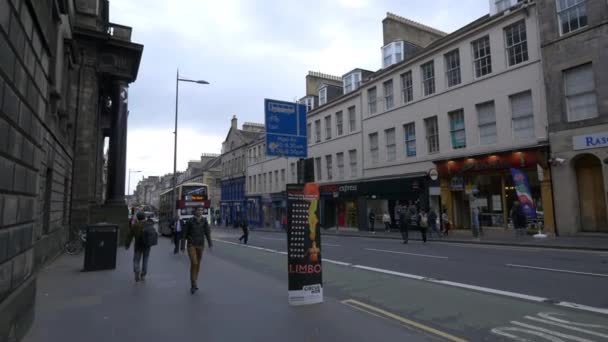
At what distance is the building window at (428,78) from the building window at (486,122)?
3881 millimetres

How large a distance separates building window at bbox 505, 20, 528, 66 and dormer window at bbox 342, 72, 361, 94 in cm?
1347

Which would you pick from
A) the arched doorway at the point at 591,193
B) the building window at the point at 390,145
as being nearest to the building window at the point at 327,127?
the building window at the point at 390,145

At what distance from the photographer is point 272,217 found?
47.2 meters

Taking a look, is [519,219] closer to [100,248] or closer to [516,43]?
[516,43]

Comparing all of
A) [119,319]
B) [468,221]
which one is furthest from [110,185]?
[468,221]

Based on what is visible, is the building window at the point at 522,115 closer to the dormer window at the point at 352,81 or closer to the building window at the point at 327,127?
the dormer window at the point at 352,81

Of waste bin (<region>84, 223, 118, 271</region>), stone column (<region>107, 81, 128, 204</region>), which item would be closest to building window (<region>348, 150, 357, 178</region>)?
stone column (<region>107, 81, 128, 204</region>)

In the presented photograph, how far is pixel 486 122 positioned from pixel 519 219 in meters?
5.90

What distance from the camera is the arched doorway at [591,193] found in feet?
57.2

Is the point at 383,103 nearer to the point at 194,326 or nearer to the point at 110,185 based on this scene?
the point at 110,185

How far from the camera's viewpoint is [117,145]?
23250 millimetres

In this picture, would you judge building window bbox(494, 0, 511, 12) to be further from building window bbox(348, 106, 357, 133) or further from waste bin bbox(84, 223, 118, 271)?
waste bin bbox(84, 223, 118, 271)

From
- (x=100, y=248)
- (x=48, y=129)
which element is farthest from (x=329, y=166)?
(x=48, y=129)

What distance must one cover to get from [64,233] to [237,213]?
40998mm
